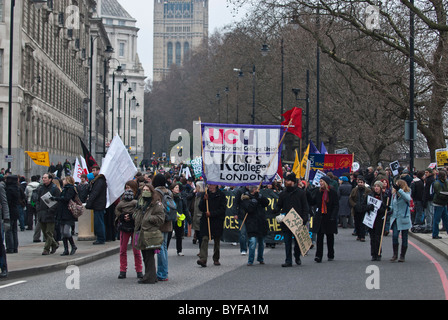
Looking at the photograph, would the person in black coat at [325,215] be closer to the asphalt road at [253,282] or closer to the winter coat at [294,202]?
the asphalt road at [253,282]

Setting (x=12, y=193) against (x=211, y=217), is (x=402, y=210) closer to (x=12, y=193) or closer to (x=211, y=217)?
(x=211, y=217)

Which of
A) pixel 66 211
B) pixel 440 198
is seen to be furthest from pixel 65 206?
pixel 440 198

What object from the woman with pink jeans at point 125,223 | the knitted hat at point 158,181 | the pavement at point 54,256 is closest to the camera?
the knitted hat at point 158,181

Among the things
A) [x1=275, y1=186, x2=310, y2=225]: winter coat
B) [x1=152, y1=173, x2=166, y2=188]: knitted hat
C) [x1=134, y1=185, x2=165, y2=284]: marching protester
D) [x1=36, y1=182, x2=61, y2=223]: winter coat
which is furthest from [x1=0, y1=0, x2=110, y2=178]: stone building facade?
[x1=134, y1=185, x2=165, y2=284]: marching protester

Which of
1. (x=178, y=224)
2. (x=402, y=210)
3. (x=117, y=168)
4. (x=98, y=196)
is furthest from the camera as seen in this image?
(x=98, y=196)

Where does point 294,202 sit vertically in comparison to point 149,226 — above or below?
above

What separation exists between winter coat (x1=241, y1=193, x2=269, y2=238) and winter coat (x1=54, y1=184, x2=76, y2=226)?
150 inches

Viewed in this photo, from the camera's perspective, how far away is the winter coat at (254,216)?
15.9 meters

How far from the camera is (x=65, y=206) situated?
17281mm

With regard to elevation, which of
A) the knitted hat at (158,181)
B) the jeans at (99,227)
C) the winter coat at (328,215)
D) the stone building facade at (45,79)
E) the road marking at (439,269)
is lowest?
the road marking at (439,269)

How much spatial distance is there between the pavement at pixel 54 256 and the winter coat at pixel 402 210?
1399 mm

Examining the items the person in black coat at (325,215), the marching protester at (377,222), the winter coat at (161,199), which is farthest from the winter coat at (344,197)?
the winter coat at (161,199)

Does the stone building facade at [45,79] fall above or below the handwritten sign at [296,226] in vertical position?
above

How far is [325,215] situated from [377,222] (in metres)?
1.23
